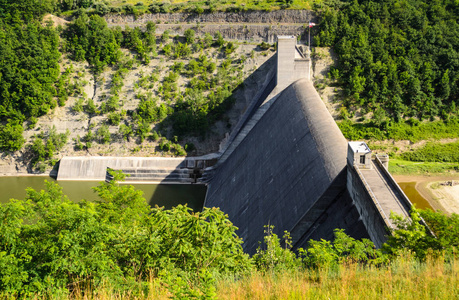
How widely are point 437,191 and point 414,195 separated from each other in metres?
1.61

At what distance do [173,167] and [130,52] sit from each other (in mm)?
13204

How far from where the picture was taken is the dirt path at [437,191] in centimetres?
2592

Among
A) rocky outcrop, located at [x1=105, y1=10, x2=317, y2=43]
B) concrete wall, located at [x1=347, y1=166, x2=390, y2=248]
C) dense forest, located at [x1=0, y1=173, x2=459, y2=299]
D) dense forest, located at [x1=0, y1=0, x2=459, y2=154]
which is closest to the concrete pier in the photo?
dense forest, located at [x1=0, y1=0, x2=459, y2=154]

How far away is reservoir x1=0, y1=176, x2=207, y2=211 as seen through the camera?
2957 centimetres

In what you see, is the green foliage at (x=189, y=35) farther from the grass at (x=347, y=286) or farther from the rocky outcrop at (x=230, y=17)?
the grass at (x=347, y=286)

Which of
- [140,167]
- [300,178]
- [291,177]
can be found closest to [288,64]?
[291,177]

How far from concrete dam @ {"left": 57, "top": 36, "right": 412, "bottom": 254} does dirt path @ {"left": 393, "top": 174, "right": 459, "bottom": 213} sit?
10006 millimetres

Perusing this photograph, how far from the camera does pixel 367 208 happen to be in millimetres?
13430

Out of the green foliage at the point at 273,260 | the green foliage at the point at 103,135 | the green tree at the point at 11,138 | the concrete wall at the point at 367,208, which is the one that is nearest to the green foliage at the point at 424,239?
the concrete wall at the point at 367,208

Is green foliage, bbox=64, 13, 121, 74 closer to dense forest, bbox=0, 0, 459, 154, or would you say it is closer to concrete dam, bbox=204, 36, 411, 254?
dense forest, bbox=0, 0, 459, 154

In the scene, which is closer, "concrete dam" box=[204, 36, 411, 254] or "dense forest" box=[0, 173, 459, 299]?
"dense forest" box=[0, 173, 459, 299]

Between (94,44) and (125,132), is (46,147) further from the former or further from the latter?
(94,44)

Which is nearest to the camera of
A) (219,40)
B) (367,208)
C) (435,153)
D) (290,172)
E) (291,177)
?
(367,208)

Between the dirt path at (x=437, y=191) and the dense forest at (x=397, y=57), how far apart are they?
5.77 metres
